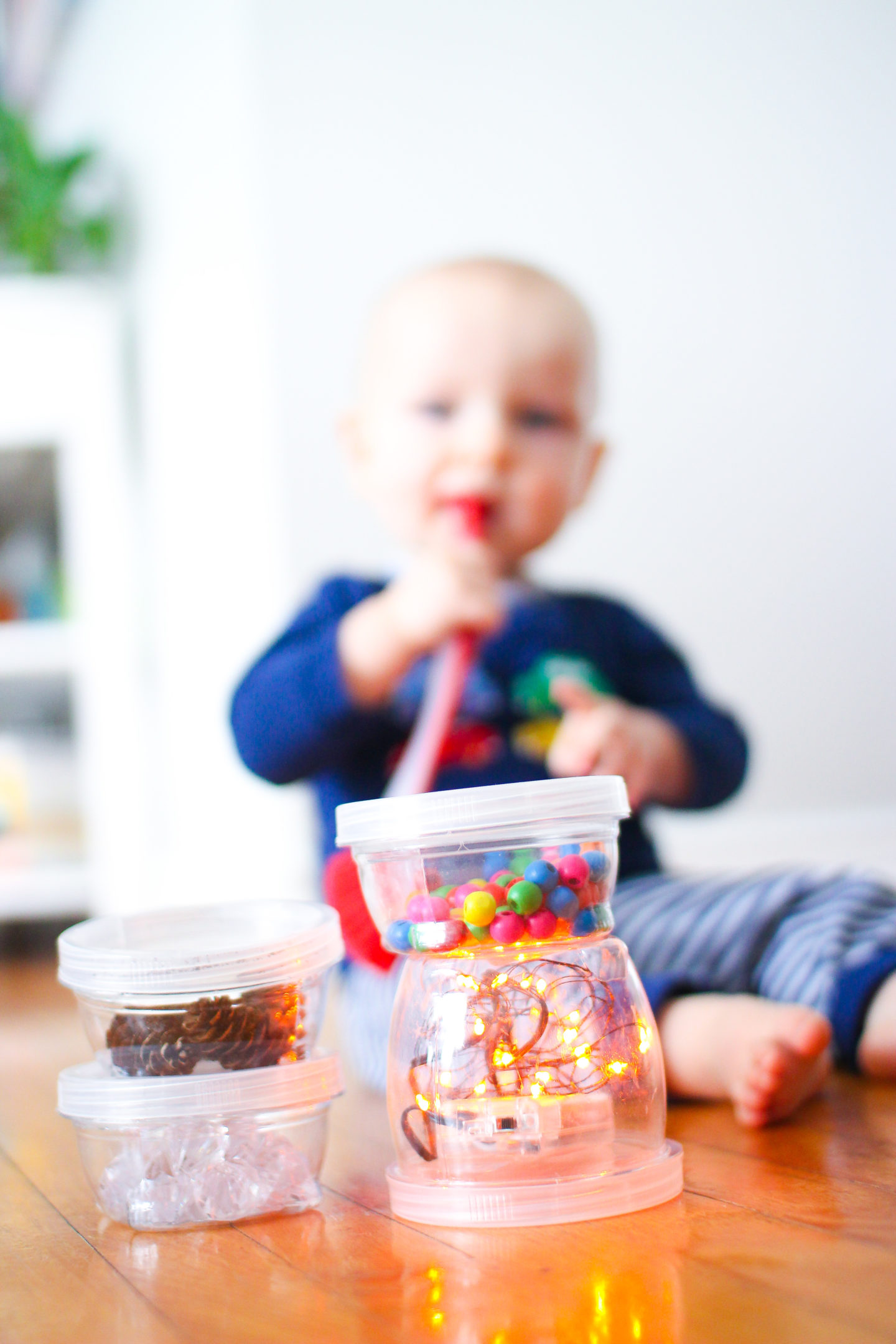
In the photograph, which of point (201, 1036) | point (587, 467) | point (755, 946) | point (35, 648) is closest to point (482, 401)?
point (587, 467)

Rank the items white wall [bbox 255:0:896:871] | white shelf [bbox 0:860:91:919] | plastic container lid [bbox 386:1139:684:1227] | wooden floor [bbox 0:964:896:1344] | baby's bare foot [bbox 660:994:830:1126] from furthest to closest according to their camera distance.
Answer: white shelf [bbox 0:860:91:919] < white wall [bbox 255:0:896:871] < baby's bare foot [bbox 660:994:830:1126] < plastic container lid [bbox 386:1139:684:1227] < wooden floor [bbox 0:964:896:1344]

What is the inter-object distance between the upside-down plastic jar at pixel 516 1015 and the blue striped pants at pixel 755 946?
193 millimetres

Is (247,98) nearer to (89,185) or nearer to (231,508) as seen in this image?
(231,508)

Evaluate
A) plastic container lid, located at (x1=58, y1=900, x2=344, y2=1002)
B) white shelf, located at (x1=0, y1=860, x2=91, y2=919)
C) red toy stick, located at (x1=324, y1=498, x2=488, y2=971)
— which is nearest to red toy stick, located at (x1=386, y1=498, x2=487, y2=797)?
red toy stick, located at (x1=324, y1=498, x2=488, y2=971)

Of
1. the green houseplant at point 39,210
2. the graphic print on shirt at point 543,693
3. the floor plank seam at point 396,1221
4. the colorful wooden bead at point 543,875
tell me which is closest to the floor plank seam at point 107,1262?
the floor plank seam at point 396,1221

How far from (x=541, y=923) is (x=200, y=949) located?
17 centimetres

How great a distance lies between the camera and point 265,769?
939mm

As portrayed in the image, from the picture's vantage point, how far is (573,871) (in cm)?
56

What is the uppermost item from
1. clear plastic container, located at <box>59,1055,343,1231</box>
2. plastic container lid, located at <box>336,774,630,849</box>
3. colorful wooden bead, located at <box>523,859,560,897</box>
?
plastic container lid, located at <box>336,774,630,849</box>

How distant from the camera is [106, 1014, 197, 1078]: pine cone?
577 millimetres

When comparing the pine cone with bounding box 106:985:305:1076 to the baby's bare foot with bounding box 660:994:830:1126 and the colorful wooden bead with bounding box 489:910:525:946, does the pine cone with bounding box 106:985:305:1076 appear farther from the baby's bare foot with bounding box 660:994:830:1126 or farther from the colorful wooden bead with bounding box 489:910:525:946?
the baby's bare foot with bounding box 660:994:830:1126

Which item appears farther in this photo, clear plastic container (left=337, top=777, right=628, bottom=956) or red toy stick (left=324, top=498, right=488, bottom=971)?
red toy stick (left=324, top=498, right=488, bottom=971)

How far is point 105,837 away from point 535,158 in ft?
3.55

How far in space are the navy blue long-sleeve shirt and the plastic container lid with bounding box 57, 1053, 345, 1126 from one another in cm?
34
